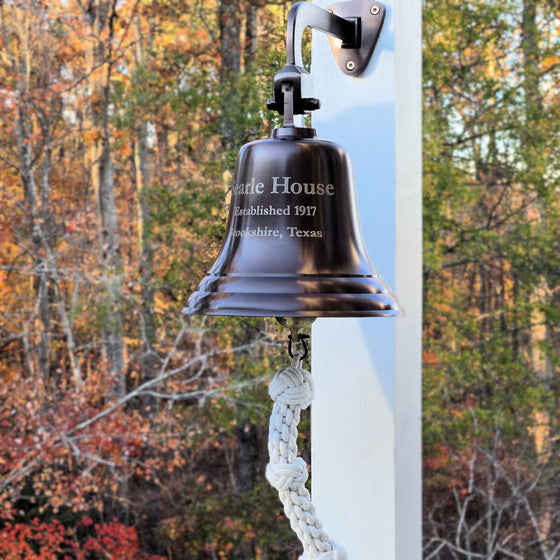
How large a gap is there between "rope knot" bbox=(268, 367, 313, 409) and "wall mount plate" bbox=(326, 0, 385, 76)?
19.3 inches

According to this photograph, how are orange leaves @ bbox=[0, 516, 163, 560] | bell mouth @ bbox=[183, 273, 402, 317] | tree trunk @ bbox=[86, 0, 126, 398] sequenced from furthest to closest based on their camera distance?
tree trunk @ bbox=[86, 0, 126, 398] → orange leaves @ bbox=[0, 516, 163, 560] → bell mouth @ bbox=[183, 273, 402, 317]

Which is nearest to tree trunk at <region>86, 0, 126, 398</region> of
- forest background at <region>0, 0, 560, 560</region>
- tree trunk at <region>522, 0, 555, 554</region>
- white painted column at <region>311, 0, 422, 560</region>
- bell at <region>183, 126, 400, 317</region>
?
forest background at <region>0, 0, 560, 560</region>

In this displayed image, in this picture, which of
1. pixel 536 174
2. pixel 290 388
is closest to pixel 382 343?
pixel 290 388

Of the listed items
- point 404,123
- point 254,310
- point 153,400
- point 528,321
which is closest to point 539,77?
point 528,321

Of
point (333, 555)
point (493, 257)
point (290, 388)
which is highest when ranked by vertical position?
point (493, 257)

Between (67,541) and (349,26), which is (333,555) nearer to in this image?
(349,26)

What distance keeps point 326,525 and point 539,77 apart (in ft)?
15.4

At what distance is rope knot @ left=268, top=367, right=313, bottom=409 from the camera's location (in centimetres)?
96

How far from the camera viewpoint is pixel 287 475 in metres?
0.94

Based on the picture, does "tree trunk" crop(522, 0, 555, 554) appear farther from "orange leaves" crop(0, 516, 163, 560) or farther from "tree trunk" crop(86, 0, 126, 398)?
"tree trunk" crop(86, 0, 126, 398)

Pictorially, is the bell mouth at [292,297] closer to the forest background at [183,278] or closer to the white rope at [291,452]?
the white rope at [291,452]

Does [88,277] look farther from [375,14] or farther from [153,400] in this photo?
[375,14]

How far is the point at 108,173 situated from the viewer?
18.8ft

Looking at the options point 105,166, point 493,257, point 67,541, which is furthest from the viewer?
point 105,166
